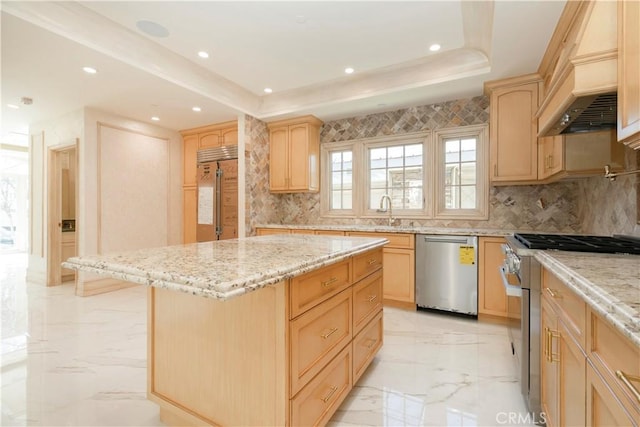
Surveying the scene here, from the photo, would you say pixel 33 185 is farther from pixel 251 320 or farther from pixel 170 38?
pixel 251 320

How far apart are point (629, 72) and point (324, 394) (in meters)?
1.92

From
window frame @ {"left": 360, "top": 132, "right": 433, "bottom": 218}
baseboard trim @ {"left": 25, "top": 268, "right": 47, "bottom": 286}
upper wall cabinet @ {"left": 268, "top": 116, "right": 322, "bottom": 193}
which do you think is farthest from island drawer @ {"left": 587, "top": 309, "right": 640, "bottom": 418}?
baseboard trim @ {"left": 25, "top": 268, "right": 47, "bottom": 286}

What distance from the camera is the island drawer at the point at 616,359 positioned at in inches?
26.2

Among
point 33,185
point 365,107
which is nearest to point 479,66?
point 365,107

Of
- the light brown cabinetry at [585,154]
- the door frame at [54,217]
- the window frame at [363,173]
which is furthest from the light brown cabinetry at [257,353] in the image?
the door frame at [54,217]

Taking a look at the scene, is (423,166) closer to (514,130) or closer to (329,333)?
(514,130)

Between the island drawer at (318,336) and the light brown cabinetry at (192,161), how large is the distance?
3902mm

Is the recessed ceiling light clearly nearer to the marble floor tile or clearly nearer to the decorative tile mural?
the decorative tile mural

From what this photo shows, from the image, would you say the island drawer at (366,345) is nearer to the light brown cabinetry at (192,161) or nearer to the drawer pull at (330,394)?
the drawer pull at (330,394)

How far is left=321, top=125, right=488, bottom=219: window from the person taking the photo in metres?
3.68

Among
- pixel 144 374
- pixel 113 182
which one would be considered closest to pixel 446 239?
pixel 144 374

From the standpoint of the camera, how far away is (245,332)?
125 centimetres

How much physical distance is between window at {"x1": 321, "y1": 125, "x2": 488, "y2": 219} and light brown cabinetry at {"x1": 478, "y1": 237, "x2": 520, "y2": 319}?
72cm

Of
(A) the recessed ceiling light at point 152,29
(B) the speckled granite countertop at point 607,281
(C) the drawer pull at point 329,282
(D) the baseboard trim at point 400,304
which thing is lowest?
(D) the baseboard trim at point 400,304
